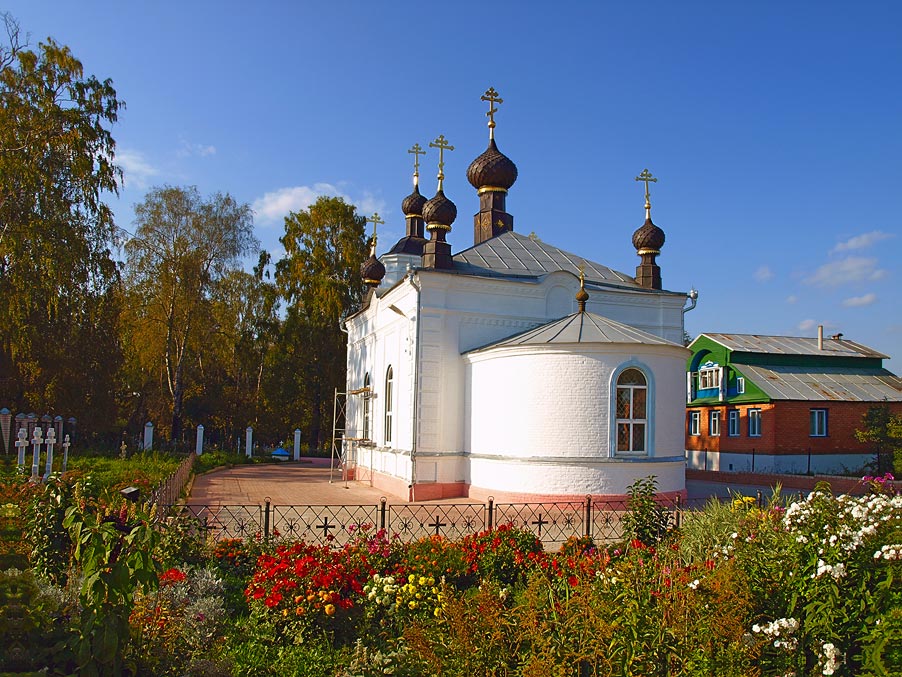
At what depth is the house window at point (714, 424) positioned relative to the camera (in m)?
26.9

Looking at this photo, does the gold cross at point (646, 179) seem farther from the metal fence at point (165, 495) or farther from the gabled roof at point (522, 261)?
the metal fence at point (165, 495)

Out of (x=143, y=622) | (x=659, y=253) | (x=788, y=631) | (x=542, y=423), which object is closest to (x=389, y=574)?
(x=143, y=622)

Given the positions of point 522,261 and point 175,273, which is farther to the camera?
point 175,273

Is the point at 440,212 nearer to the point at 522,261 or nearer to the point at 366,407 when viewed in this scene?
the point at 522,261

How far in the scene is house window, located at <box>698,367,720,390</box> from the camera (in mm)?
26922

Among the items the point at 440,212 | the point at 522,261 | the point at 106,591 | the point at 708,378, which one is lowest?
the point at 106,591

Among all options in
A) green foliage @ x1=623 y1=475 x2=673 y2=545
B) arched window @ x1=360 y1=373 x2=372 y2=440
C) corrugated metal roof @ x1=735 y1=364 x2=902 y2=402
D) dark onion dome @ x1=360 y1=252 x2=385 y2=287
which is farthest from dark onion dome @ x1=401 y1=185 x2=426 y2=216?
green foliage @ x1=623 y1=475 x2=673 y2=545

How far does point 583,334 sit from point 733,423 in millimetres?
14295

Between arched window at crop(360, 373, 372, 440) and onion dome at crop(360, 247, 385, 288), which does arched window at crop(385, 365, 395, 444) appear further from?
onion dome at crop(360, 247, 385, 288)

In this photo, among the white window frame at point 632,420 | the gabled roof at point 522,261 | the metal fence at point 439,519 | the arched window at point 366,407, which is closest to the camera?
the metal fence at point 439,519

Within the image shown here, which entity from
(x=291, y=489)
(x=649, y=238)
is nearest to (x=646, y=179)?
(x=649, y=238)

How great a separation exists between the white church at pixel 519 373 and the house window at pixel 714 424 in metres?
9.91

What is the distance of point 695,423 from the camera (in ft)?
94.0

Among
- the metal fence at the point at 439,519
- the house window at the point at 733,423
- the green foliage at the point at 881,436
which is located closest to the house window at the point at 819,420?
the green foliage at the point at 881,436
